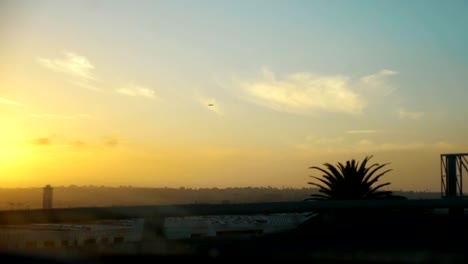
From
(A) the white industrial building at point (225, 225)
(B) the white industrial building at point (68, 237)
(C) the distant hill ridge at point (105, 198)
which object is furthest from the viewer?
(C) the distant hill ridge at point (105, 198)

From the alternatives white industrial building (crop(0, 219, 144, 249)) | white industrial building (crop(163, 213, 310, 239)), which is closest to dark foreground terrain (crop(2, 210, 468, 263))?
white industrial building (crop(163, 213, 310, 239))

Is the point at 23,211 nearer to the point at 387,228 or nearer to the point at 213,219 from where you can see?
the point at 213,219

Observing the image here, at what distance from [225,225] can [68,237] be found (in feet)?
9.87

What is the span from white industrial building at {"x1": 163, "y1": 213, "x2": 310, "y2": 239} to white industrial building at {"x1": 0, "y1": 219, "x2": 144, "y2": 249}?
0.66 metres

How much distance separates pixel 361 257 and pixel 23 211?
510 centimetres

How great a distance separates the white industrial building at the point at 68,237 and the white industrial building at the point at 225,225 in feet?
2.18

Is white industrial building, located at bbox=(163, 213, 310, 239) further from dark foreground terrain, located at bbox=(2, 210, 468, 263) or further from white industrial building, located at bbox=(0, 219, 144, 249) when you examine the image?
white industrial building, located at bbox=(0, 219, 144, 249)

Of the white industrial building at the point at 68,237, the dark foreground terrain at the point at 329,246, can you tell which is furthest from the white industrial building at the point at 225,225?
the white industrial building at the point at 68,237

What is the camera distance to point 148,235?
10.8 metres

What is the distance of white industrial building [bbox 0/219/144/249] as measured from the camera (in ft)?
37.2

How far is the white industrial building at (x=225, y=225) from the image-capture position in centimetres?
1162

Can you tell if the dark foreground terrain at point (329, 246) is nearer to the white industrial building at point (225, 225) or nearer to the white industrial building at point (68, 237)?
the white industrial building at point (225, 225)

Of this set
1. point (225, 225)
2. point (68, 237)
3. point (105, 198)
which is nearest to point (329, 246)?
point (225, 225)

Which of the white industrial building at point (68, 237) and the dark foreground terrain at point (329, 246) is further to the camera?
the white industrial building at point (68, 237)
